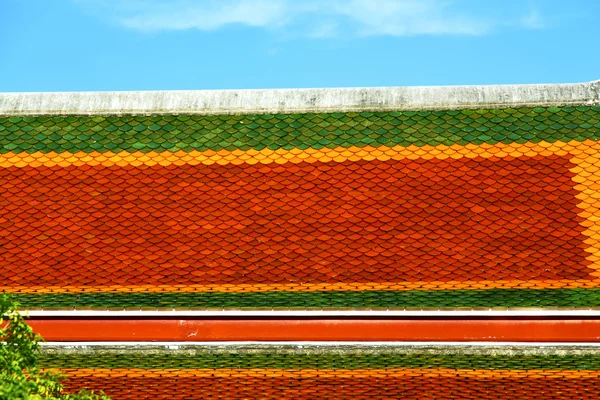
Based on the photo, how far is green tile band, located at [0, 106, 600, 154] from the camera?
14836mm

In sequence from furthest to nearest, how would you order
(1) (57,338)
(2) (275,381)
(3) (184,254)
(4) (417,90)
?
(4) (417,90), (3) (184,254), (1) (57,338), (2) (275,381)

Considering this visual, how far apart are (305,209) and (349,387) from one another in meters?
3.33

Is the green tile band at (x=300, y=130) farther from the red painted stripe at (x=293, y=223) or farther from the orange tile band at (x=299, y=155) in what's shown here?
the red painted stripe at (x=293, y=223)

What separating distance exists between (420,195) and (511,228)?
4.67ft

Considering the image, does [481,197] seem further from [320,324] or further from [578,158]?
[320,324]

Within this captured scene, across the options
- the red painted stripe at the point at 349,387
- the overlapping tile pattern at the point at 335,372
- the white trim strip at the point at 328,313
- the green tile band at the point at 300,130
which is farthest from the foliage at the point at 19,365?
the green tile band at the point at 300,130

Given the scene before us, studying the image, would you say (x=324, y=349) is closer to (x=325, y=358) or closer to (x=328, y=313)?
(x=325, y=358)

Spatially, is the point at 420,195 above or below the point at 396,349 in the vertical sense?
above

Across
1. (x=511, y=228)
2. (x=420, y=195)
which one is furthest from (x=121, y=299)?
(x=511, y=228)

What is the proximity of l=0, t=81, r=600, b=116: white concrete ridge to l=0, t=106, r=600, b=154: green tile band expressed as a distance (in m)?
0.13

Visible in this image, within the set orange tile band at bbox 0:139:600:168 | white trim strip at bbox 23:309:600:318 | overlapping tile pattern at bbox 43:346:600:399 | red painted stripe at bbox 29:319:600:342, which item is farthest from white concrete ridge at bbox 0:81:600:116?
overlapping tile pattern at bbox 43:346:600:399

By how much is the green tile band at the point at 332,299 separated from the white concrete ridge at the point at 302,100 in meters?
4.08

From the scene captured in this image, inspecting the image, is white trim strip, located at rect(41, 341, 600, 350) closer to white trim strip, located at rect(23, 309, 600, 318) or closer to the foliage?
white trim strip, located at rect(23, 309, 600, 318)

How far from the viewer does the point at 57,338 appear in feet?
39.9
